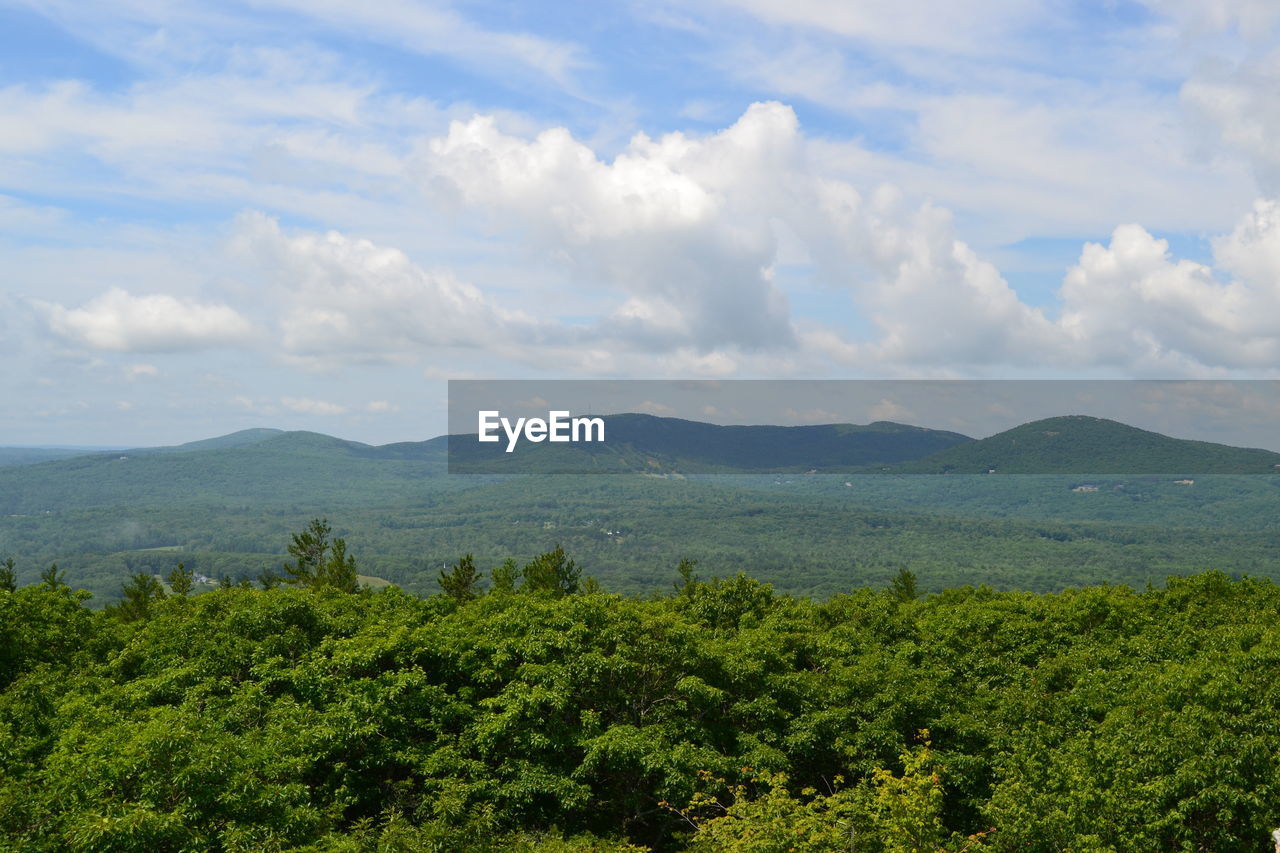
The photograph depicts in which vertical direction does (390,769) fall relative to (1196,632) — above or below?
below

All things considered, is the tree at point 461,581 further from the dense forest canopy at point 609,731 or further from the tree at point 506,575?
the dense forest canopy at point 609,731

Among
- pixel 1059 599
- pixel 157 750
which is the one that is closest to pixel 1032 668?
pixel 1059 599

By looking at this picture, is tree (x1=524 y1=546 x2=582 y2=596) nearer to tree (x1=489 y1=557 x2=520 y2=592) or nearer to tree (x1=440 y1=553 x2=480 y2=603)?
tree (x1=489 y1=557 x2=520 y2=592)

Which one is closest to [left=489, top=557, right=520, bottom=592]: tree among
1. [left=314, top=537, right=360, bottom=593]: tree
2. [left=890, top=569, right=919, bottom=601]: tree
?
[left=314, top=537, right=360, bottom=593]: tree

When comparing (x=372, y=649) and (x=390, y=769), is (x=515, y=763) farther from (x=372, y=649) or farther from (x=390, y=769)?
(x=372, y=649)

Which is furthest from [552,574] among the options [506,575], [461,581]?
[461,581]

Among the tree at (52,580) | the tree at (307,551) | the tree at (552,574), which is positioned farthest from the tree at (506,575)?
the tree at (52,580)
